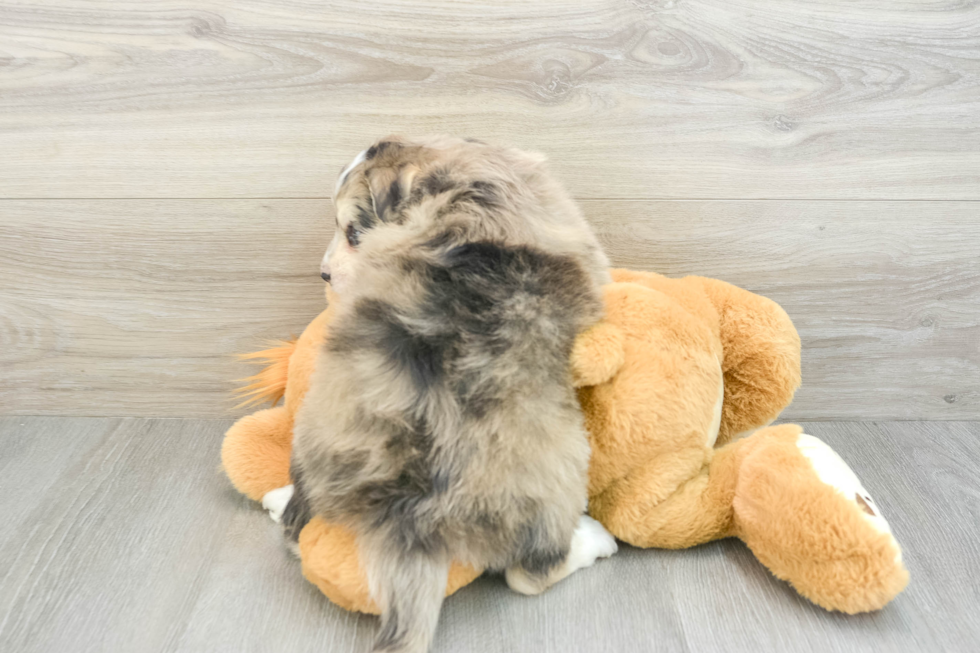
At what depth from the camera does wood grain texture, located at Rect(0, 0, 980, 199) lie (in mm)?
1002

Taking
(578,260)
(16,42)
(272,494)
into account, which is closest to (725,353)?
(578,260)

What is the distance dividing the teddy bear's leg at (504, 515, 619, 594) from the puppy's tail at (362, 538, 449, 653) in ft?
0.38

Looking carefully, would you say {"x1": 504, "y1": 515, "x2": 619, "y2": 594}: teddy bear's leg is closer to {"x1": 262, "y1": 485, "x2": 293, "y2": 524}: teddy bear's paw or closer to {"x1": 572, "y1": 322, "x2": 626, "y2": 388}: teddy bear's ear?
{"x1": 572, "y1": 322, "x2": 626, "y2": 388}: teddy bear's ear

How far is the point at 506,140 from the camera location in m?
1.04

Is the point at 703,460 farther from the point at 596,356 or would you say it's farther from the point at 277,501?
the point at 277,501

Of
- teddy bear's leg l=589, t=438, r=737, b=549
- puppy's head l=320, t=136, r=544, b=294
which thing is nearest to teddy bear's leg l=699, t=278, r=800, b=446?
teddy bear's leg l=589, t=438, r=737, b=549

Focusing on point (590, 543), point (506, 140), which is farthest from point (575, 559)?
point (506, 140)

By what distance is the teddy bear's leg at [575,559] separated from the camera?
798 mm

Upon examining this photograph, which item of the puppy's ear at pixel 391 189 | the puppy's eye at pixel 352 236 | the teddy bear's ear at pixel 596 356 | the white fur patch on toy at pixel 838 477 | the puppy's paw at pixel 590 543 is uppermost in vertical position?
the puppy's ear at pixel 391 189

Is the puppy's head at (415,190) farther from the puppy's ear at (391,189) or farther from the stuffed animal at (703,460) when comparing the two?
the stuffed animal at (703,460)

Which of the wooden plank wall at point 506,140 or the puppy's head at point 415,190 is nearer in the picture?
the puppy's head at point 415,190

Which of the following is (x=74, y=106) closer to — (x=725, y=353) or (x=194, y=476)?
(x=194, y=476)

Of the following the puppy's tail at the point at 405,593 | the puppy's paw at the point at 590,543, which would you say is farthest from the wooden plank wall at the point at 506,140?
the puppy's tail at the point at 405,593

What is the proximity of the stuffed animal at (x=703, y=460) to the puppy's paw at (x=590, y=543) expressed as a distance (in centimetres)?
2
